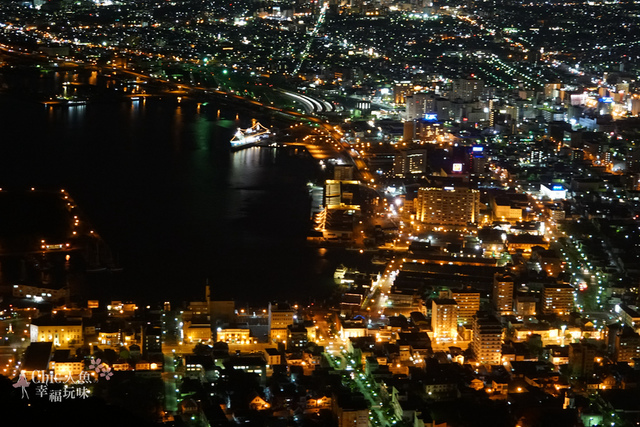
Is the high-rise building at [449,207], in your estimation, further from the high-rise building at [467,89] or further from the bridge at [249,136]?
the high-rise building at [467,89]

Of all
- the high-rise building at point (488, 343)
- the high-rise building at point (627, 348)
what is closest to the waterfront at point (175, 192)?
the high-rise building at point (488, 343)

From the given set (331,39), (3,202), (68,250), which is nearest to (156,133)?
(3,202)

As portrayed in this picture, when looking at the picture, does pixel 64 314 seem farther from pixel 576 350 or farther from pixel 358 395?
pixel 576 350

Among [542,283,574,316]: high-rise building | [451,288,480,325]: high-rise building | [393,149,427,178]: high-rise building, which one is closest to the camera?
[451,288,480,325]: high-rise building

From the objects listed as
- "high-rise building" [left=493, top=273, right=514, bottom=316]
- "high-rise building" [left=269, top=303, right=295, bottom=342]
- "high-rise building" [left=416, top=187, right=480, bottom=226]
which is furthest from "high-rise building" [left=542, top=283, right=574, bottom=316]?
"high-rise building" [left=416, top=187, right=480, bottom=226]

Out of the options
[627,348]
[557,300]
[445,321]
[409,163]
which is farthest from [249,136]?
[627,348]

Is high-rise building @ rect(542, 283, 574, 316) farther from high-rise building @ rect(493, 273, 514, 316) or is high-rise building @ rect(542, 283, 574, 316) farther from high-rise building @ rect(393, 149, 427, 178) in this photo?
high-rise building @ rect(393, 149, 427, 178)

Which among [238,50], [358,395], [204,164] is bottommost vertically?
[358,395]
